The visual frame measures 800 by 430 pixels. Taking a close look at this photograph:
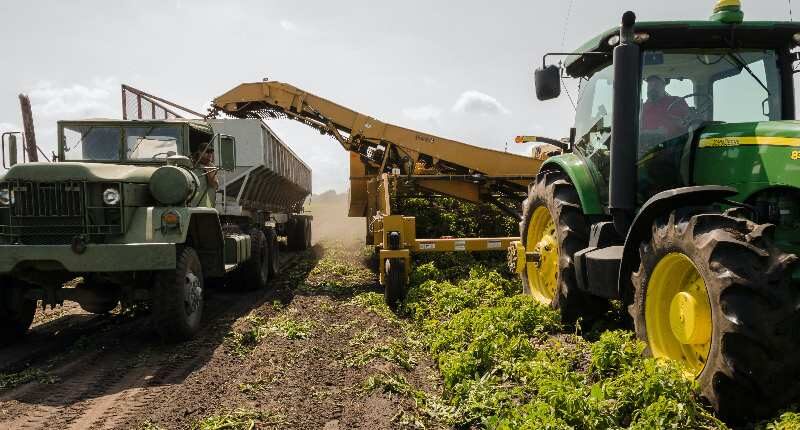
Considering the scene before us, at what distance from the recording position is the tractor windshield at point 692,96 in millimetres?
4609

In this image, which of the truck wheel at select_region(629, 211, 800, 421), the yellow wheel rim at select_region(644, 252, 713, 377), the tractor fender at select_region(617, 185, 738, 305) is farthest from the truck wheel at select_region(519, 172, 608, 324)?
the truck wheel at select_region(629, 211, 800, 421)

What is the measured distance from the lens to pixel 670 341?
3824 millimetres

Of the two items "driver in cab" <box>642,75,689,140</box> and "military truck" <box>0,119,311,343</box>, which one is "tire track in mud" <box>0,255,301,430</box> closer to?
"military truck" <box>0,119,311,343</box>

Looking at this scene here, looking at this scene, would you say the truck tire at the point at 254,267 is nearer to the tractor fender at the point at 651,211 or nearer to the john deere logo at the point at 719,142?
the tractor fender at the point at 651,211

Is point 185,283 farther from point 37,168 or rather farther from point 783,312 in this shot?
point 783,312

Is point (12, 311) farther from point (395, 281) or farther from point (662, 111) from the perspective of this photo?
point (662, 111)

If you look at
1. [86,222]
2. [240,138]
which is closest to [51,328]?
[86,222]

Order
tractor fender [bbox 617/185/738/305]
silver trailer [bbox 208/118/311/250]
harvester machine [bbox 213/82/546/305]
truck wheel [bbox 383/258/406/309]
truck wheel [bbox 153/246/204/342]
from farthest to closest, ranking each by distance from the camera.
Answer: harvester machine [bbox 213/82/546/305], silver trailer [bbox 208/118/311/250], truck wheel [bbox 383/258/406/309], truck wheel [bbox 153/246/204/342], tractor fender [bbox 617/185/738/305]

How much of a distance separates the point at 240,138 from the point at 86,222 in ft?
14.7

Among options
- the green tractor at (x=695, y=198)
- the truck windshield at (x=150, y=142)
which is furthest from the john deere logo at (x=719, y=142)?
the truck windshield at (x=150, y=142)

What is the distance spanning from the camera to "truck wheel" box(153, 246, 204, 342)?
232 inches

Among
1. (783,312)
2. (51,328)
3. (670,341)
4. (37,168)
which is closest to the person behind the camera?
(783,312)

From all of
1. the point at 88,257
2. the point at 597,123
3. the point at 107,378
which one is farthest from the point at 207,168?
the point at 597,123

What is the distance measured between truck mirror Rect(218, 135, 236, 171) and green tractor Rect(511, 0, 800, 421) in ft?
13.9
